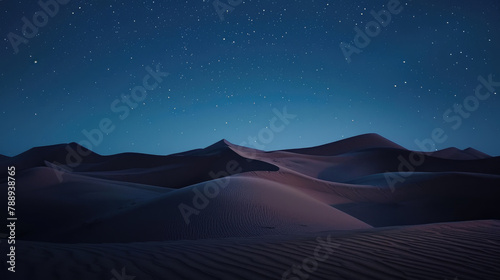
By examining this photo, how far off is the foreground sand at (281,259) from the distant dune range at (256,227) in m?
0.01

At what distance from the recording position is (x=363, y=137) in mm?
47938

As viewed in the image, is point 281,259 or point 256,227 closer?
point 281,259

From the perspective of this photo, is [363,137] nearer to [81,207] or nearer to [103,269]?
[81,207]

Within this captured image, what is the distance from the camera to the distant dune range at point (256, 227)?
3.13 meters

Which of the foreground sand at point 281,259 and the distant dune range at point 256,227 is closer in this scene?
the foreground sand at point 281,259

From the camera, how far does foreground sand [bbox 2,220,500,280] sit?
9.66 feet

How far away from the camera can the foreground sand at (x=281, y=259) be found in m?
2.94

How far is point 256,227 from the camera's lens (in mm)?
7293

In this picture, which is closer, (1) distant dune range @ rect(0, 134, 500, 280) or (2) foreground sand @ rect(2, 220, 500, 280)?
(2) foreground sand @ rect(2, 220, 500, 280)

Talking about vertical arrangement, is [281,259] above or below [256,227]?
above

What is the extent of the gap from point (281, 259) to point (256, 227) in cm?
399

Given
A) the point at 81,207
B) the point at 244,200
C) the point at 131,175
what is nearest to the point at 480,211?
the point at 244,200

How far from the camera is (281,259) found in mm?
3383

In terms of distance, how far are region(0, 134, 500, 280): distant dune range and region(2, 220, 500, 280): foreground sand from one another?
0.01 meters
